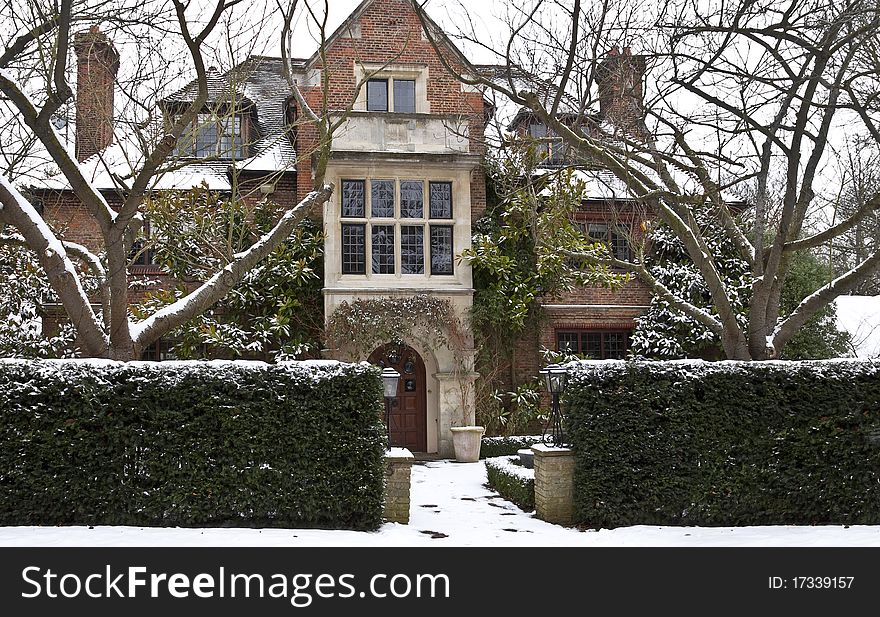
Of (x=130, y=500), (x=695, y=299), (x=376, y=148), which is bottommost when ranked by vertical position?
(x=130, y=500)

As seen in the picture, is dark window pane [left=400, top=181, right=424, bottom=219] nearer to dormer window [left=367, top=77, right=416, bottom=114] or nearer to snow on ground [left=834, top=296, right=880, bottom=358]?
dormer window [left=367, top=77, right=416, bottom=114]

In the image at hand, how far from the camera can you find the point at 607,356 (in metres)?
18.0

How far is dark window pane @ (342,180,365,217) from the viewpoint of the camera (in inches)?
634

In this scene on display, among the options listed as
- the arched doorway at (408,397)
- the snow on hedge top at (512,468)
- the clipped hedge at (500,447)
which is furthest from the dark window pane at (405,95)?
the snow on hedge top at (512,468)

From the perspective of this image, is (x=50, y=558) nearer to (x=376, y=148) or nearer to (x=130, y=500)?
(x=130, y=500)

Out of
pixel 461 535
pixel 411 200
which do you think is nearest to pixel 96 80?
pixel 411 200

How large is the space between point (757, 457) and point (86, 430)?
7083mm

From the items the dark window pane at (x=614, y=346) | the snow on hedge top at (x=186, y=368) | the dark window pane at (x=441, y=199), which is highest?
the dark window pane at (x=441, y=199)

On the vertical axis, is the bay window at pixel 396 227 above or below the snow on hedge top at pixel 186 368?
above

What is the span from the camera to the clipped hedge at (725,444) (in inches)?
327

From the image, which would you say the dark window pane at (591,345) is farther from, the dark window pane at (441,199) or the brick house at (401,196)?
the dark window pane at (441,199)

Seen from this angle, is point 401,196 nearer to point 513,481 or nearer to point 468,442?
point 468,442

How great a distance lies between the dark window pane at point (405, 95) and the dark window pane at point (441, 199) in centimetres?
207

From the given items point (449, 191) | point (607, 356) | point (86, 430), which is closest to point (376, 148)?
point (449, 191)
